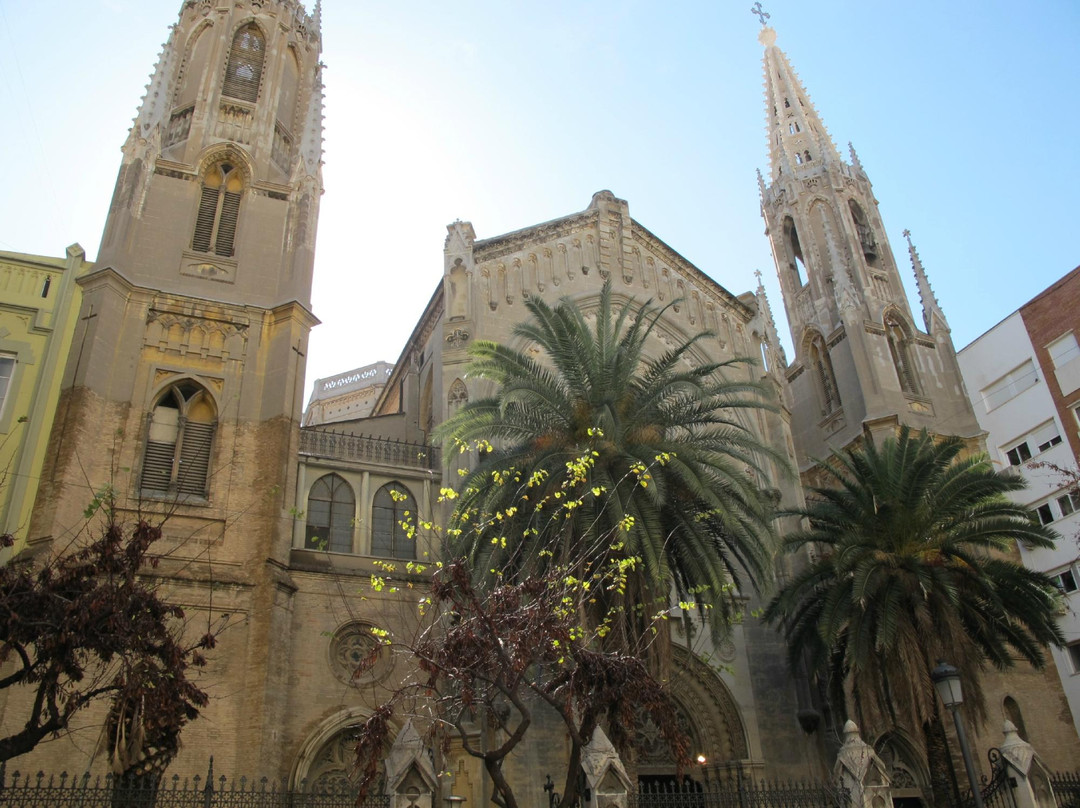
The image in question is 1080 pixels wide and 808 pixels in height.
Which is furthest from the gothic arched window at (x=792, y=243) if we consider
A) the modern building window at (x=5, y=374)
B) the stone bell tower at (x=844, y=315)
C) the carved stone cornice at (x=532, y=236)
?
the modern building window at (x=5, y=374)

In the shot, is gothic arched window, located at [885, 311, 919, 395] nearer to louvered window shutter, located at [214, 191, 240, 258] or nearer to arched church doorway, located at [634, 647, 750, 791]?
arched church doorway, located at [634, 647, 750, 791]

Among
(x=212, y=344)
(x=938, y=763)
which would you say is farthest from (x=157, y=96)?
(x=938, y=763)

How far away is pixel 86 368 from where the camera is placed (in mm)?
18734

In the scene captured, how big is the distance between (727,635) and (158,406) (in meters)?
12.4

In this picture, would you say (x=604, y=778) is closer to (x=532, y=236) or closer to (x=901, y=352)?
(x=532, y=236)

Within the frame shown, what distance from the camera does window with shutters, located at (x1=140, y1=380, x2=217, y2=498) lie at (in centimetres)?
1884

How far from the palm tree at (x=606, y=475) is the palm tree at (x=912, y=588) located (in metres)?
2.48

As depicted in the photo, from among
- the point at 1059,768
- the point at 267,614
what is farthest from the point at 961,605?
the point at 267,614

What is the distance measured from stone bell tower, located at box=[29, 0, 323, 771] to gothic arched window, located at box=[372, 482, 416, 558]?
8.30 ft

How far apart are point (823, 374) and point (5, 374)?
26.9m

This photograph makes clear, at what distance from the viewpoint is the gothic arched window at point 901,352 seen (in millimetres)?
32875

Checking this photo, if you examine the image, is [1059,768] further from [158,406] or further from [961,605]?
[158,406]

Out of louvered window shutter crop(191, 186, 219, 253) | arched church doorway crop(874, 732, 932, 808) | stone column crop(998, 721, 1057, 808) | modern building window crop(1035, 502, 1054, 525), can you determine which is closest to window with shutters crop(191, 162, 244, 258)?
louvered window shutter crop(191, 186, 219, 253)

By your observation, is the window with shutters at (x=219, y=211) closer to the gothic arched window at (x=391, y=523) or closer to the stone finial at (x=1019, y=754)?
the gothic arched window at (x=391, y=523)
